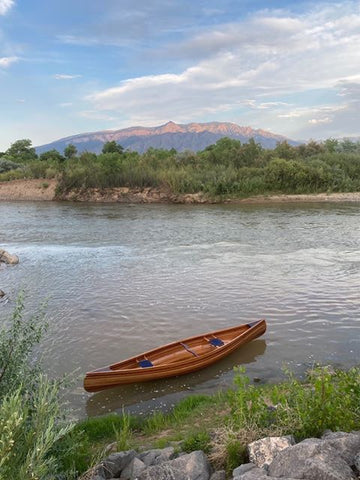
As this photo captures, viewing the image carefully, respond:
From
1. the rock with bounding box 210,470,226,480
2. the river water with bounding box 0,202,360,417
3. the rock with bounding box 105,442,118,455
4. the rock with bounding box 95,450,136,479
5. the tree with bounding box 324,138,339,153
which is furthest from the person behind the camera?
the tree with bounding box 324,138,339,153

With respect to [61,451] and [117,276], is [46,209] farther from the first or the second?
[61,451]

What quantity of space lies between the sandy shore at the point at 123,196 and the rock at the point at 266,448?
46368mm

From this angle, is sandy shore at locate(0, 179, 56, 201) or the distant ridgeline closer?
the distant ridgeline

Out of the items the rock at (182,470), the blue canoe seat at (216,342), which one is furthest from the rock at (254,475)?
the blue canoe seat at (216,342)

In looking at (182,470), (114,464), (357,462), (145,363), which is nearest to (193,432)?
(114,464)

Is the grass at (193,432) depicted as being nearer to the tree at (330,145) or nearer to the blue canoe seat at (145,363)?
the blue canoe seat at (145,363)

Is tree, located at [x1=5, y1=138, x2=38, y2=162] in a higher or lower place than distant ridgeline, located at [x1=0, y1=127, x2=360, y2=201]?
higher

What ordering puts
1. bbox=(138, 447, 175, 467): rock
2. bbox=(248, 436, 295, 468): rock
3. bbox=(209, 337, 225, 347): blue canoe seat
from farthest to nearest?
bbox=(209, 337, 225, 347): blue canoe seat < bbox=(138, 447, 175, 467): rock < bbox=(248, 436, 295, 468): rock

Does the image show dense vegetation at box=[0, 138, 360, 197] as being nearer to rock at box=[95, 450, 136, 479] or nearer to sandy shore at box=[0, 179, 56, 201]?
sandy shore at box=[0, 179, 56, 201]

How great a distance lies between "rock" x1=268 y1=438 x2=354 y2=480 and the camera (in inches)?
165

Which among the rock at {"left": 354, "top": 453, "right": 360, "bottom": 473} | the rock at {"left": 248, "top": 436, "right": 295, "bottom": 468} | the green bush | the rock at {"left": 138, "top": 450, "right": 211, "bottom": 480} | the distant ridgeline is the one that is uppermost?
the distant ridgeline

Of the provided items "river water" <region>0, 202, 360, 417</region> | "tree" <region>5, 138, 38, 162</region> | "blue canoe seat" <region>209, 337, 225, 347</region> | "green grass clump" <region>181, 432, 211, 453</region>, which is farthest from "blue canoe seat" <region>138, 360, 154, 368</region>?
"tree" <region>5, 138, 38, 162</region>

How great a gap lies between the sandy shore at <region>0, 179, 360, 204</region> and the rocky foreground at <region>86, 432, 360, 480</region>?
46.2 m

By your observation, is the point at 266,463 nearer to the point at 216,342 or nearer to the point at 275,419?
the point at 275,419
